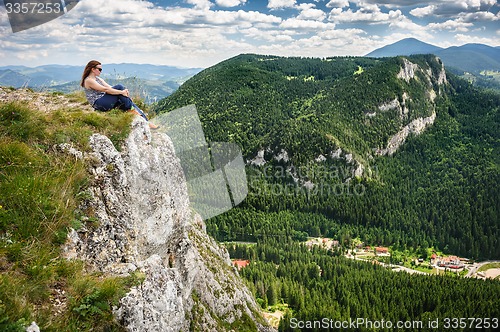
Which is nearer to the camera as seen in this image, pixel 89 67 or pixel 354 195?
pixel 89 67

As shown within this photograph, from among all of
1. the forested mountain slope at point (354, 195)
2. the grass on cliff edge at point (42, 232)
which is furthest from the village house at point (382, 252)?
the grass on cliff edge at point (42, 232)

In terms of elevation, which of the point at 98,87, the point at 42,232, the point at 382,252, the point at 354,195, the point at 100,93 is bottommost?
the point at 382,252

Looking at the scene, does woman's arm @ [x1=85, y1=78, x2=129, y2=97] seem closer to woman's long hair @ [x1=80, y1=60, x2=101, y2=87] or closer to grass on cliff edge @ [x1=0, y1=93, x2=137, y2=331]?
woman's long hair @ [x1=80, y1=60, x2=101, y2=87]

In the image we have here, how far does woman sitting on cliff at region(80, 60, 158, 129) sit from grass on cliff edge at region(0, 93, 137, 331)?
329 cm

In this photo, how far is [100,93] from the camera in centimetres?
1766

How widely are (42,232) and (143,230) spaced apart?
5733mm

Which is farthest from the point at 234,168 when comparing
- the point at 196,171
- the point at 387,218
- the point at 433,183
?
the point at 433,183

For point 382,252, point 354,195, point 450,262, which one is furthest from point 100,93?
point 354,195

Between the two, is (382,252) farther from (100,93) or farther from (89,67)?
(89,67)

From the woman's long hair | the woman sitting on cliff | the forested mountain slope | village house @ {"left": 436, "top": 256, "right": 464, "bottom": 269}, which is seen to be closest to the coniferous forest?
the forested mountain slope

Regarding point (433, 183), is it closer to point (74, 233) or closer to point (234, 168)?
point (234, 168)

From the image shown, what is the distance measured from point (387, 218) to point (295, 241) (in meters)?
42.1

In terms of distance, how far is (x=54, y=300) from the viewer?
964 centimetres

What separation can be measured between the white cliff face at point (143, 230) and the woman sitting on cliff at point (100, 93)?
4.48 feet
